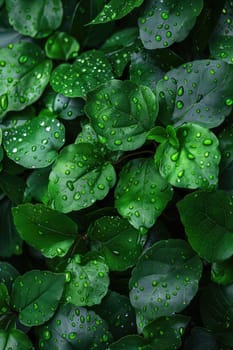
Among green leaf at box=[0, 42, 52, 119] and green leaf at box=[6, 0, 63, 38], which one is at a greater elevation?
green leaf at box=[6, 0, 63, 38]

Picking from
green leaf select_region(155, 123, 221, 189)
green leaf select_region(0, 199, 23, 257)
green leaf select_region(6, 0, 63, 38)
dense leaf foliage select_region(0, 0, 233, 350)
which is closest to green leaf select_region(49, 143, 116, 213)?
dense leaf foliage select_region(0, 0, 233, 350)

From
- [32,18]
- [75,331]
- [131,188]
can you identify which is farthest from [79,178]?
[32,18]

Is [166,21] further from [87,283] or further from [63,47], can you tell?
[87,283]

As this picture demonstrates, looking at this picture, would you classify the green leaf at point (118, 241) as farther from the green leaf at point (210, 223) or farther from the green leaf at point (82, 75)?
the green leaf at point (82, 75)

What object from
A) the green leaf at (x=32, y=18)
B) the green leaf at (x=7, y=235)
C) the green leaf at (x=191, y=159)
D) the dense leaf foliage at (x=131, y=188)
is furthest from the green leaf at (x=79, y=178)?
the green leaf at (x=32, y=18)

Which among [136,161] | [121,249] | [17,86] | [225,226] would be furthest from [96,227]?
[17,86]

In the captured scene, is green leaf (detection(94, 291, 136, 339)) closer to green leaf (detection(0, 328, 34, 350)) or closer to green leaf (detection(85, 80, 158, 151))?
green leaf (detection(0, 328, 34, 350))
